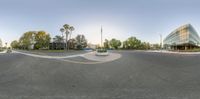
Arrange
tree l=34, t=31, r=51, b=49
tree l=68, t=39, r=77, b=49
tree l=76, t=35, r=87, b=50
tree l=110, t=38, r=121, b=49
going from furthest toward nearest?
1. tree l=110, t=38, r=121, b=49
2. tree l=76, t=35, r=87, b=50
3. tree l=68, t=39, r=77, b=49
4. tree l=34, t=31, r=51, b=49

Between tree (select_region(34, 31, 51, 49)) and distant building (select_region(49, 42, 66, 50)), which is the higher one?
tree (select_region(34, 31, 51, 49))

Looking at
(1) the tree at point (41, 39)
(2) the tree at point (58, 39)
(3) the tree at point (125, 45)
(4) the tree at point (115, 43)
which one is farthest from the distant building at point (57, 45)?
(3) the tree at point (125, 45)

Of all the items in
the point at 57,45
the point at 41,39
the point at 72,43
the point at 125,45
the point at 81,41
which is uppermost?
the point at 41,39

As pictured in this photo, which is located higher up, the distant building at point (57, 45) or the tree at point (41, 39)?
the tree at point (41, 39)

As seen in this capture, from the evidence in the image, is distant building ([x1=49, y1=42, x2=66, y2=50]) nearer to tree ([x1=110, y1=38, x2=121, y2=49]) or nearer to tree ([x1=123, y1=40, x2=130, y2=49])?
tree ([x1=110, y1=38, x2=121, y2=49])

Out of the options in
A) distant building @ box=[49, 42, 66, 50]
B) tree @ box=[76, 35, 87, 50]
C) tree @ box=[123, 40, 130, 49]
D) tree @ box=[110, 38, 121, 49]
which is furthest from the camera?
tree @ box=[110, 38, 121, 49]

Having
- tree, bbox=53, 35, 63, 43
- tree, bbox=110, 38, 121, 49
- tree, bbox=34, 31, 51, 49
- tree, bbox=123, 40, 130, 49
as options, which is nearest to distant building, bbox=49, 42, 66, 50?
tree, bbox=53, 35, 63, 43

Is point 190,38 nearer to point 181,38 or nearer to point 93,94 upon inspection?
point 181,38

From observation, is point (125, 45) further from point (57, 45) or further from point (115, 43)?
point (57, 45)

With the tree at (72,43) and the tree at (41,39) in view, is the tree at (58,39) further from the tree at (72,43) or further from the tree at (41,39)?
the tree at (41,39)

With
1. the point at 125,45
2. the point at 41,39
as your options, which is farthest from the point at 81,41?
the point at 41,39

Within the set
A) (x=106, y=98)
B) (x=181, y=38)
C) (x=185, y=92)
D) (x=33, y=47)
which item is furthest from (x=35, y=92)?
(x=181, y=38)

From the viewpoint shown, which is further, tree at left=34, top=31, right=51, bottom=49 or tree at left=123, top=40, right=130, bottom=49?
tree at left=123, top=40, right=130, bottom=49

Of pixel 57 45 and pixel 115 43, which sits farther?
pixel 115 43
